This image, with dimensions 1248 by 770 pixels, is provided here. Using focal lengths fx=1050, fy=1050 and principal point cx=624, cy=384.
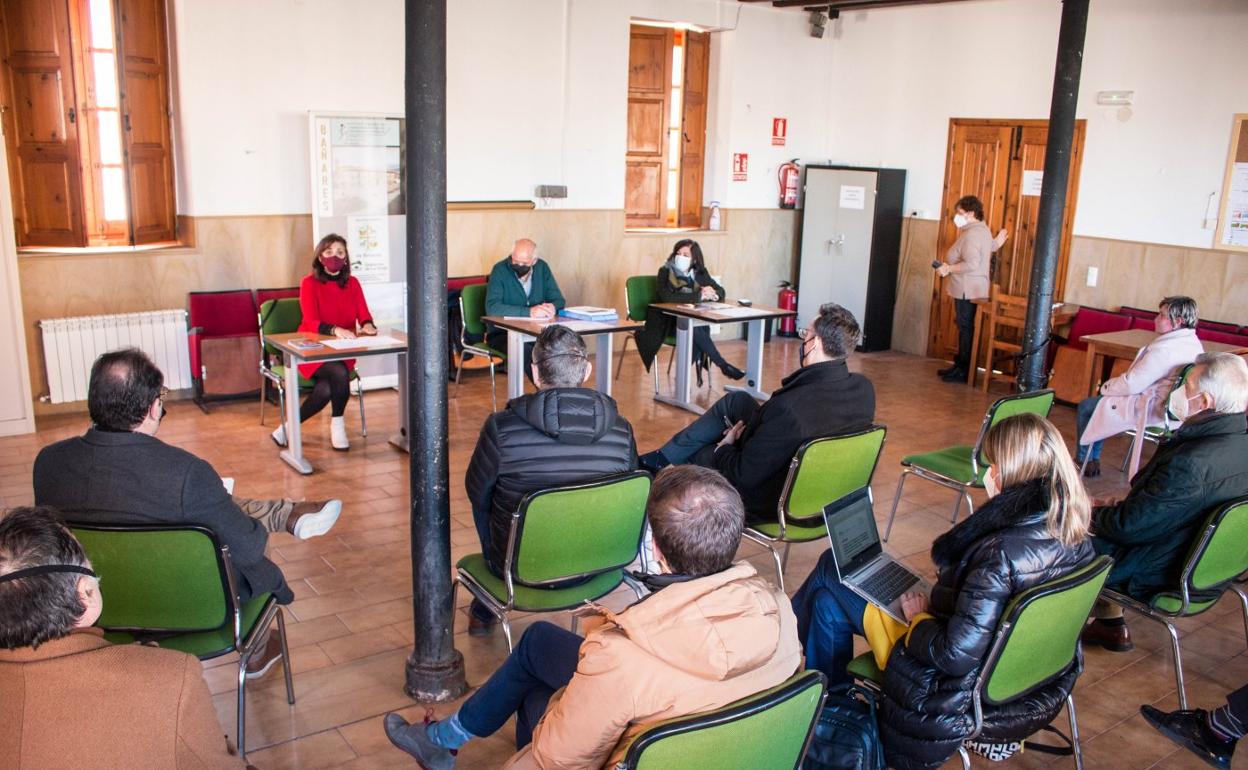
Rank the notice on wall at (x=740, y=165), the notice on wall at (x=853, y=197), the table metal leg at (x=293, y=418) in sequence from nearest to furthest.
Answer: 1. the table metal leg at (x=293, y=418)
2. the notice on wall at (x=853, y=197)
3. the notice on wall at (x=740, y=165)

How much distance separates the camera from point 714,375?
360 inches

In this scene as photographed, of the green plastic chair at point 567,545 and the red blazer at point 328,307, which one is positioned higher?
the red blazer at point 328,307

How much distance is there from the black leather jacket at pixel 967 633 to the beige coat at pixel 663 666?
78cm

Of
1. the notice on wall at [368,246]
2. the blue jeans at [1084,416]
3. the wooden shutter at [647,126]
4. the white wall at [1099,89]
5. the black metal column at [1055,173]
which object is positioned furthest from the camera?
the wooden shutter at [647,126]

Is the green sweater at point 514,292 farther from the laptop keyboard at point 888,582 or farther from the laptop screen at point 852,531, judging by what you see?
the laptop keyboard at point 888,582

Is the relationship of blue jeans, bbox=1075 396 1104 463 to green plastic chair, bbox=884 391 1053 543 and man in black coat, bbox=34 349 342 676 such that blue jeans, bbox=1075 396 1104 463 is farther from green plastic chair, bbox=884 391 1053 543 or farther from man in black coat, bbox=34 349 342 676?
man in black coat, bbox=34 349 342 676

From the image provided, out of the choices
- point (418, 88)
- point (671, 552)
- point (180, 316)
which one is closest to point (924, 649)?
point (671, 552)

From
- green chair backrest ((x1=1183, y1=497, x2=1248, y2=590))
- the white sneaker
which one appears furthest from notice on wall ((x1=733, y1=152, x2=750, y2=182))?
green chair backrest ((x1=1183, y1=497, x2=1248, y2=590))

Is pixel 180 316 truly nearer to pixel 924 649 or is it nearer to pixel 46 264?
pixel 46 264

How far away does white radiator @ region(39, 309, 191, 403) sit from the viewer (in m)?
7.03

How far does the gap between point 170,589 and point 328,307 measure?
13.0ft

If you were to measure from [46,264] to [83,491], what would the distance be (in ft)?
16.0

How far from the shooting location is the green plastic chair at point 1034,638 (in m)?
2.71

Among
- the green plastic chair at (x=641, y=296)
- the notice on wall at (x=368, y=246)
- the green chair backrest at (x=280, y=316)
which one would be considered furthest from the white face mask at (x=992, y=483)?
the notice on wall at (x=368, y=246)
